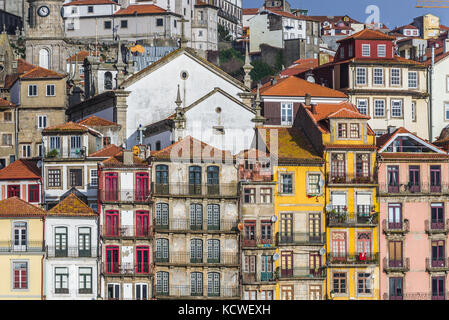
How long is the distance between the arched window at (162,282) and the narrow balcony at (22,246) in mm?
6640

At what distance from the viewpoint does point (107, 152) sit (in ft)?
227

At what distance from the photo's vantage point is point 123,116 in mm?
79875

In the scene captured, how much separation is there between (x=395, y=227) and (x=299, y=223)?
19.0ft

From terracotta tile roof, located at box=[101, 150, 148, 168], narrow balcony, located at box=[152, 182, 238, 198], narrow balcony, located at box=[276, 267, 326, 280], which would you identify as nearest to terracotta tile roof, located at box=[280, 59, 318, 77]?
narrow balcony, located at box=[152, 182, 238, 198]

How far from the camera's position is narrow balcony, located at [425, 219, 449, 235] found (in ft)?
212

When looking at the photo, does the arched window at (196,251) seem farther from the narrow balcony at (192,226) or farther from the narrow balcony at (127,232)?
the narrow balcony at (127,232)

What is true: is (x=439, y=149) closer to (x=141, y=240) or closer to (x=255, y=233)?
(x=255, y=233)

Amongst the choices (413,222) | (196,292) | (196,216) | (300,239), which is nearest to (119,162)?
(196,216)

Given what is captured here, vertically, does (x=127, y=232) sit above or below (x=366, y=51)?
below

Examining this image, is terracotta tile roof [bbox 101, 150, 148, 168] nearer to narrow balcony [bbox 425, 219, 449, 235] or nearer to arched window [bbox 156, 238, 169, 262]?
arched window [bbox 156, 238, 169, 262]

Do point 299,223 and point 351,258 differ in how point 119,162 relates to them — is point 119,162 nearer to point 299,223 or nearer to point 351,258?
point 299,223

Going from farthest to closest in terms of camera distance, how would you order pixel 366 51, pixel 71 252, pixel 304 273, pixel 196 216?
pixel 366 51, pixel 304 273, pixel 196 216, pixel 71 252

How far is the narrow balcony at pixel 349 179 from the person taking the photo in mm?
65000

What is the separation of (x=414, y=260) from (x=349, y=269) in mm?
4018
